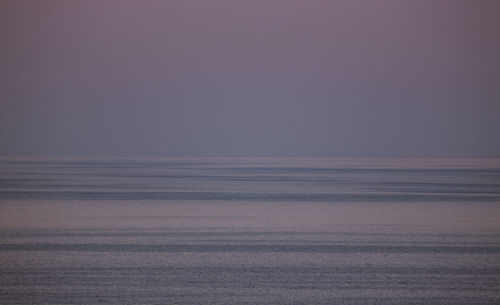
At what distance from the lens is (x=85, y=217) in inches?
353

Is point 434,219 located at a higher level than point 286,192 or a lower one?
lower

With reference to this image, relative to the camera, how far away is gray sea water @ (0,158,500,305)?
4746 mm

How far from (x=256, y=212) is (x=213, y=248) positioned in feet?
10.3

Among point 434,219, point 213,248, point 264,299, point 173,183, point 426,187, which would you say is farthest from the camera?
point 173,183

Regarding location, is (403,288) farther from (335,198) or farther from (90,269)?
(335,198)

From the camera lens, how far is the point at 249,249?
651 cm

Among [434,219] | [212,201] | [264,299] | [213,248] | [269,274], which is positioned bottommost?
[264,299]

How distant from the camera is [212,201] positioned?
11234 mm

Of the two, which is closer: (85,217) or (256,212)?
(85,217)

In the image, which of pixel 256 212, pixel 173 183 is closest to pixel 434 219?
pixel 256 212

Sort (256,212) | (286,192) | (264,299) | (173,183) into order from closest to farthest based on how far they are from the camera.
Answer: (264,299)
(256,212)
(286,192)
(173,183)

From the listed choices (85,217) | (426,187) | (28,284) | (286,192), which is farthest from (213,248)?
(426,187)

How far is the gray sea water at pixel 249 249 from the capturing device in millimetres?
4746

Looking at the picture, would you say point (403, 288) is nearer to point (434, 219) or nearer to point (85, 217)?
point (434, 219)
